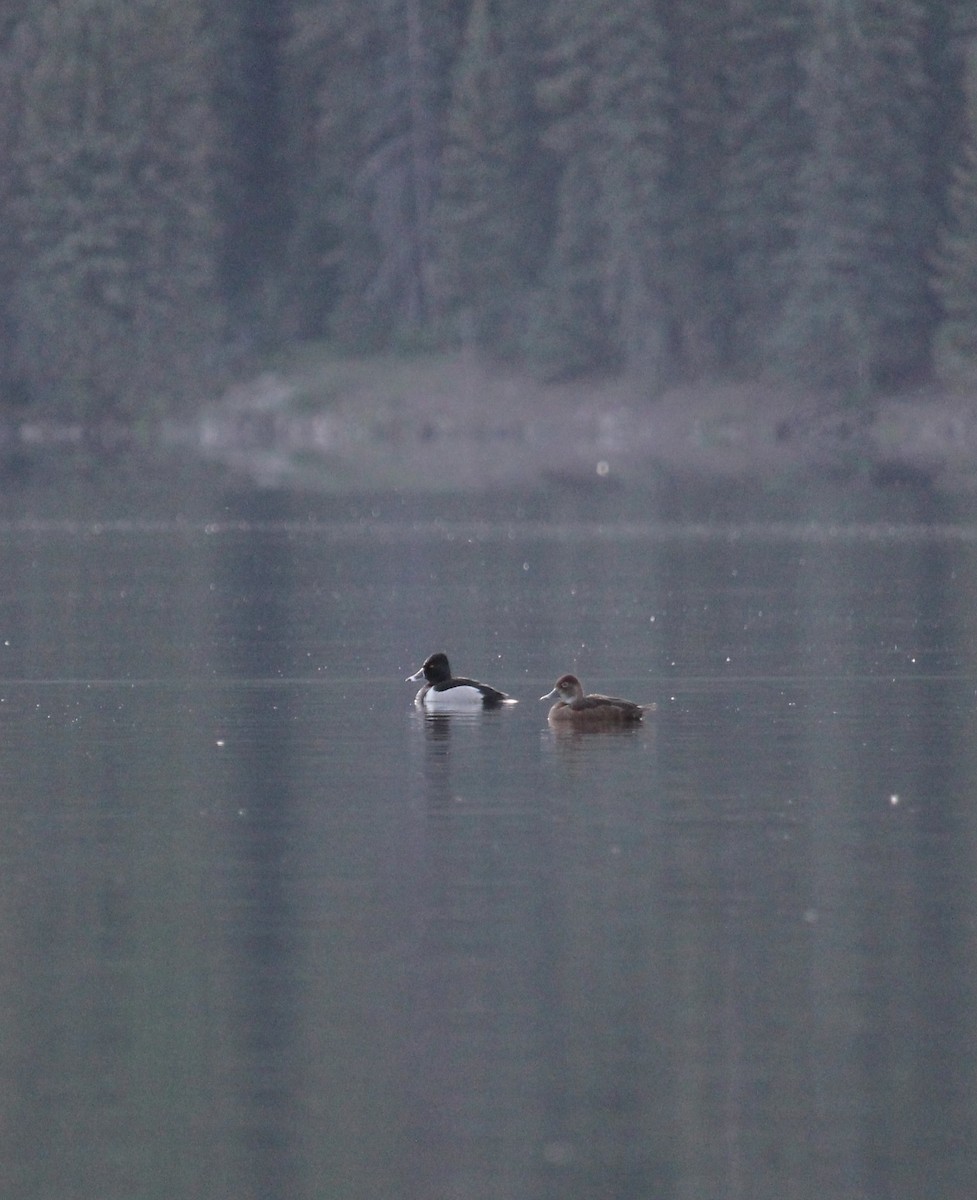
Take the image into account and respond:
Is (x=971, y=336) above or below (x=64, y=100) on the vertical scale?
below

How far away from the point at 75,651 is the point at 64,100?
7385 centimetres

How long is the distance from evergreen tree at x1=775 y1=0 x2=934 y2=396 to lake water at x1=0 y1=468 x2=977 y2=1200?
5821 centimetres

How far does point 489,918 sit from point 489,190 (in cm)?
8595

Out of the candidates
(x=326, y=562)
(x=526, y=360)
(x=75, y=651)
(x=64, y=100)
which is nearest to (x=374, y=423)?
(x=526, y=360)

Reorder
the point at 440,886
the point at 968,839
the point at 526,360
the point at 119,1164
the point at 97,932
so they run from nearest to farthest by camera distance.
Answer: the point at 119,1164 < the point at 97,932 < the point at 440,886 < the point at 968,839 < the point at 526,360

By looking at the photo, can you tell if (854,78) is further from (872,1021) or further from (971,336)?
(872,1021)

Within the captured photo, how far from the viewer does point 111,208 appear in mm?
100250

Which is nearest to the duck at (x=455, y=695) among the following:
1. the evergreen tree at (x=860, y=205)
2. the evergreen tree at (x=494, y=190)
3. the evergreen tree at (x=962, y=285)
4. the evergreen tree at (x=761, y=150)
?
the evergreen tree at (x=962, y=285)

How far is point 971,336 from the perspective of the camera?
82062 millimetres

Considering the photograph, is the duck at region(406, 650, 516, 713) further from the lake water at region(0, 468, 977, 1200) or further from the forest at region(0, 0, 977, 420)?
the forest at region(0, 0, 977, 420)

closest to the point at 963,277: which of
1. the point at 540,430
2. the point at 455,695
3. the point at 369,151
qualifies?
the point at 540,430

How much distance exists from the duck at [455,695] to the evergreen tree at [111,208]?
245ft

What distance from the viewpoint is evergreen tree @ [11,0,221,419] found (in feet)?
322

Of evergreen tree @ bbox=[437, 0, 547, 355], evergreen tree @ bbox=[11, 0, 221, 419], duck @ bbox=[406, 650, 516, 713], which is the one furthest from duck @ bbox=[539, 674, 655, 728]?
evergreen tree @ bbox=[437, 0, 547, 355]
